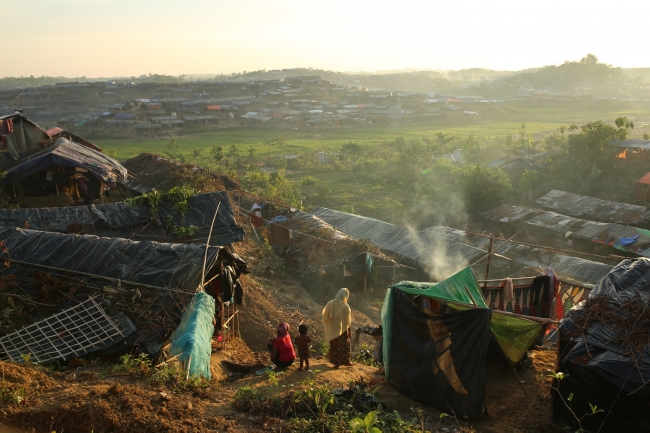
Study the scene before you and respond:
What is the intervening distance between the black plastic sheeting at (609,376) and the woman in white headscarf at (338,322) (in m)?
2.66

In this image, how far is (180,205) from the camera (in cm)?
1041

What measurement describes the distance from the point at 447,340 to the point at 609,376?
1649 millimetres

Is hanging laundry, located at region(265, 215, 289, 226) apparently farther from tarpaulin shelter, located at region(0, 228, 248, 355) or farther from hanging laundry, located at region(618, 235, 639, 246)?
hanging laundry, located at region(618, 235, 639, 246)

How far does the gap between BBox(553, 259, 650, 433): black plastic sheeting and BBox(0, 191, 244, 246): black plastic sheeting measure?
263 inches

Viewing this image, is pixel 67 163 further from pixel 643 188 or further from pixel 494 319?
pixel 643 188

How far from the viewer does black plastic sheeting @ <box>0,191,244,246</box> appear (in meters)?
9.88

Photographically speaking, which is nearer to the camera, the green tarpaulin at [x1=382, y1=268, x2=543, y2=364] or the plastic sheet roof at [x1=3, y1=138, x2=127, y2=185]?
the green tarpaulin at [x1=382, y1=268, x2=543, y2=364]

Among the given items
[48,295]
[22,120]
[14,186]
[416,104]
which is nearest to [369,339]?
[48,295]

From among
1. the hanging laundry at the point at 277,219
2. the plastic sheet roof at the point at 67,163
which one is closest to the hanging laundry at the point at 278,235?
the hanging laundry at the point at 277,219

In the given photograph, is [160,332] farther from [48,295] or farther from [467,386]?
[467,386]

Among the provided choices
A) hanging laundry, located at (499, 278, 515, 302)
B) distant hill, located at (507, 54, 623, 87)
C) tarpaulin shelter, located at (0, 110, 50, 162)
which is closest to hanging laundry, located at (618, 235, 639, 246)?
hanging laundry, located at (499, 278, 515, 302)

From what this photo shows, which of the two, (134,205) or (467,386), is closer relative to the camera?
(467,386)

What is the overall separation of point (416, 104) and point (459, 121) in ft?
26.3

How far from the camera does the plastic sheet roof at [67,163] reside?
13602mm
